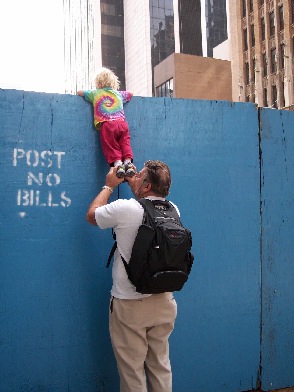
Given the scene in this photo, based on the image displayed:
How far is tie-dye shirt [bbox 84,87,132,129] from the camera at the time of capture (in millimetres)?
3213

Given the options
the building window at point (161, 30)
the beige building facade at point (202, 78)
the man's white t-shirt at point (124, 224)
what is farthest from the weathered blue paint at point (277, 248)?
the building window at point (161, 30)

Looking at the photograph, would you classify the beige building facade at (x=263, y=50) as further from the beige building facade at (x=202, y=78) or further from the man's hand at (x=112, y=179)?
the man's hand at (x=112, y=179)

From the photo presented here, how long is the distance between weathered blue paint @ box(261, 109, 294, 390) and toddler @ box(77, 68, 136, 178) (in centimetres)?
140

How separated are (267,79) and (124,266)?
155 ft

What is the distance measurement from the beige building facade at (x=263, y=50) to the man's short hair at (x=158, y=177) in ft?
136

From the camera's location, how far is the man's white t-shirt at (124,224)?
2.72 metres

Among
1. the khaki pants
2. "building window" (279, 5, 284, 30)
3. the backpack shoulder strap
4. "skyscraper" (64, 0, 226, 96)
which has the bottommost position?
the khaki pants

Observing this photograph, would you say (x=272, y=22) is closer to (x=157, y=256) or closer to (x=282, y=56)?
(x=282, y=56)

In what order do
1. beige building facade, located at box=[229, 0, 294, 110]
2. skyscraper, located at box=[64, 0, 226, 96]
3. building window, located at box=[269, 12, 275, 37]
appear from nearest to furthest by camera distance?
beige building facade, located at box=[229, 0, 294, 110] → building window, located at box=[269, 12, 275, 37] → skyscraper, located at box=[64, 0, 226, 96]

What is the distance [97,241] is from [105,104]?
3.47 feet

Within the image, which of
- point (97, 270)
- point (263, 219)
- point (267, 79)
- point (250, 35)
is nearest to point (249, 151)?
point (263, 219)

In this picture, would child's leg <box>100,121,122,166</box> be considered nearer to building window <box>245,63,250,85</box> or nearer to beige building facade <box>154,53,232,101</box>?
beige building facade <box>154,53,232,101</box>

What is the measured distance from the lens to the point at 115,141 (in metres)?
3.18

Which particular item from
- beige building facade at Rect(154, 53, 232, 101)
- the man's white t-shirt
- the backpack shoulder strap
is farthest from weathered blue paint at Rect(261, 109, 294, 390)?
beige building facade at Rect(154, 53, 232, 101)
